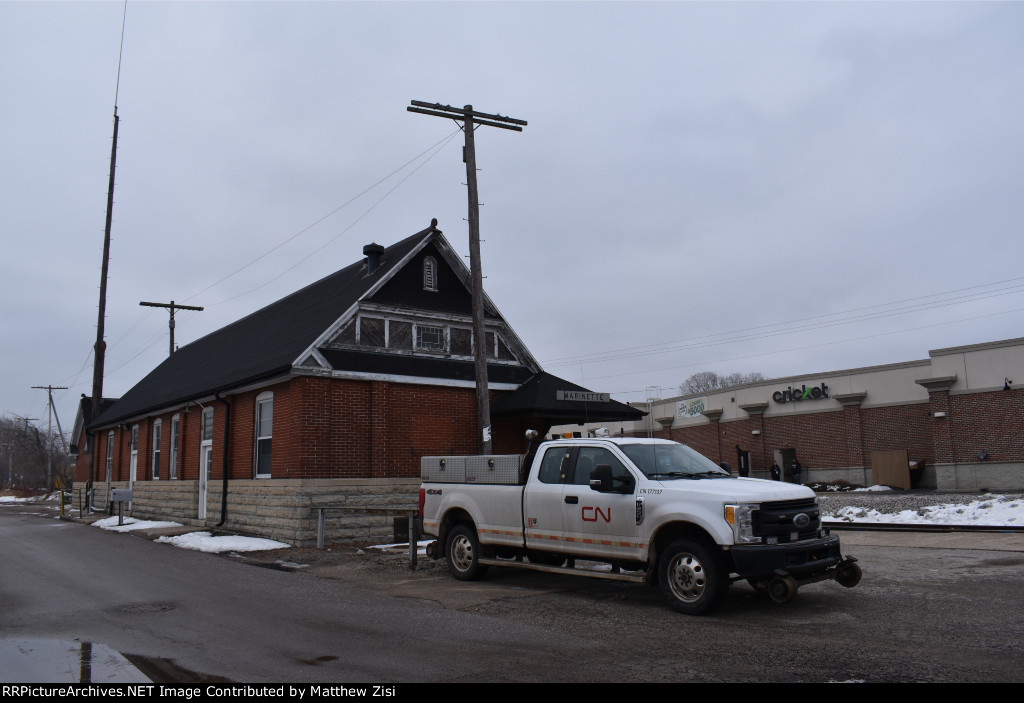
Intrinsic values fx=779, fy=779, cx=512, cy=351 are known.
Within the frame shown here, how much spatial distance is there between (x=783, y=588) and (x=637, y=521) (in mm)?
1757

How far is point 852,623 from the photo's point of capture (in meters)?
7.62

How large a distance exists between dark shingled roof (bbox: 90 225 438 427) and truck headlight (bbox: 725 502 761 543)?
37.5 feet

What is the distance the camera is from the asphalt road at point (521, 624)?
613 centimetres

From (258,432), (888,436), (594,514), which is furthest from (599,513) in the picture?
(888,436)

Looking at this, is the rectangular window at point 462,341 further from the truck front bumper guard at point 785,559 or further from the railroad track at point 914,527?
the truck front bumper guard at point 785,559

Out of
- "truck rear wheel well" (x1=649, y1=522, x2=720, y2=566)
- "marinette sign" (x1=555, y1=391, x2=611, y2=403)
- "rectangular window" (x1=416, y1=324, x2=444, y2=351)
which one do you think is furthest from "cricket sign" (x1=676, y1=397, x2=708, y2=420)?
"truck rear wheel well" (x1=649, y1=522, x2=720, y2=566)

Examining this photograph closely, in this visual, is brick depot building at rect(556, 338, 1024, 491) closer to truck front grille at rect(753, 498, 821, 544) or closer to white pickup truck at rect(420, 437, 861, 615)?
white pickup truck at rect(420, 437, 861, 615)

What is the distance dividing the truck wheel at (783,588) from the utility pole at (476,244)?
8072 mm

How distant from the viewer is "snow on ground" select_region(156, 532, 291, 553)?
16828 millimetres

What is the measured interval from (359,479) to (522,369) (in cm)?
607

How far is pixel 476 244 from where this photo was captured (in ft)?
53.1

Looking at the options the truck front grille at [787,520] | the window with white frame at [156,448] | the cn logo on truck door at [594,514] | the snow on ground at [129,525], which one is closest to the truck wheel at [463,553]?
the cn logo on truck door at [594,514]

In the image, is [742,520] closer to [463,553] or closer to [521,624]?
[521,624]
